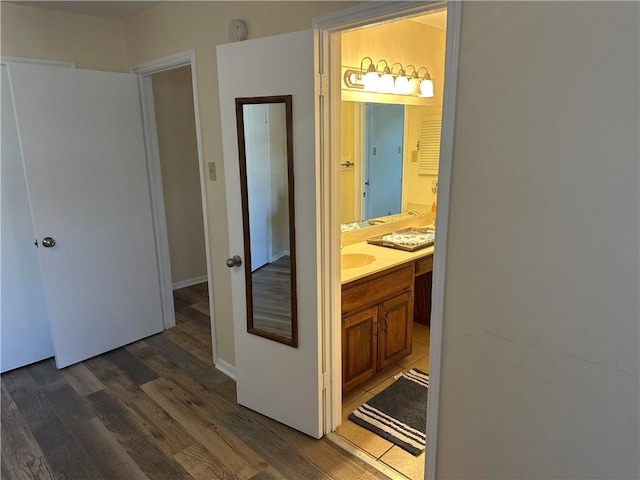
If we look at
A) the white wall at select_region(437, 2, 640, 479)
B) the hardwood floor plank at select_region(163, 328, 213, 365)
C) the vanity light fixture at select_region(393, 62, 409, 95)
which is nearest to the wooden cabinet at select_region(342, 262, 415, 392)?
the white wall at select_region(437, 2, 640, 479)

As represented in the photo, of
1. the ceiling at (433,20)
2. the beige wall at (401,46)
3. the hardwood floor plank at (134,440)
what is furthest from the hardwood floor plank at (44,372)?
the ceiling at (433,20)

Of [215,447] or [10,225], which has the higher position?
[10,225]

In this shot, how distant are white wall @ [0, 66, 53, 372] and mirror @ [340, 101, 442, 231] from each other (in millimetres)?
2227

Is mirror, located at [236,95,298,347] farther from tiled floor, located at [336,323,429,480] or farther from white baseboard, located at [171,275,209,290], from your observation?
white baseboard, located at [171,275,209,290]

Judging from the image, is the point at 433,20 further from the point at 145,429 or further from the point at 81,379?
the point at 81,379

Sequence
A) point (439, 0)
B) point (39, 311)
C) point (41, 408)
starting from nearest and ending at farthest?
1. point (439, 0)
2. point (41, 408)
3. point (39, 311)

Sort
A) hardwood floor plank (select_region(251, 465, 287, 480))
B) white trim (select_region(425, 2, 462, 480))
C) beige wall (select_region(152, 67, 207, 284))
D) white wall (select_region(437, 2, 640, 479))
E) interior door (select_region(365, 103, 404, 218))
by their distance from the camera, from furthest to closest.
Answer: beige wall (select_region(152, 67, 207, 284))
interior door (select_region(365, 103, 404, 218))
hardwood floor plank (select_region(251, 465, 287, 480))
white trim (select_region(425, 2, 462, 480))
white wall (select_region(437, 2, 640, 479))

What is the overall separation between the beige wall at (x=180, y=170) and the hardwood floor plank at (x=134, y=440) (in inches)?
82.7

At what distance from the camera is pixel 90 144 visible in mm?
2980

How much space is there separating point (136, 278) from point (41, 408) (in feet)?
3.55

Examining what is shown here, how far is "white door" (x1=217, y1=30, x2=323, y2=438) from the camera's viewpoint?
192 cm

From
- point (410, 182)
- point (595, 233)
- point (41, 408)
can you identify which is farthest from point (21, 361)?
point (595, 233)

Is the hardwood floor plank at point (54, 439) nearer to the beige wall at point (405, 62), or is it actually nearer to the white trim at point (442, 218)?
the white trim at point (442, 218)

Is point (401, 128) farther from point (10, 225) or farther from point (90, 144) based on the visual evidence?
point (10, 225)
